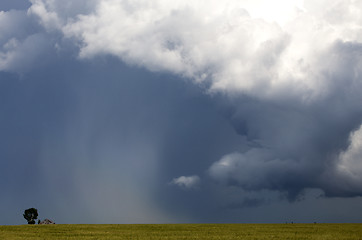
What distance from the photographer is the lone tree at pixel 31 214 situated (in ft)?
326

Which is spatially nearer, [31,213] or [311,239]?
[311,239]

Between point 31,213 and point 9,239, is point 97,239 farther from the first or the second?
point 31,213

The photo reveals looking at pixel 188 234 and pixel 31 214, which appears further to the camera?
pixel 31 214

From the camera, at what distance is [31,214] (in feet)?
328

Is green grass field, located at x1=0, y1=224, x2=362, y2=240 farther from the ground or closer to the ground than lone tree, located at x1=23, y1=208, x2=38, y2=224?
closer to the ground

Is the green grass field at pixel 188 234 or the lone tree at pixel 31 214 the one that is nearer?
the green grass field at pixel 188 234

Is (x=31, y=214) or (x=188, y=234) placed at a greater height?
(x=31, y=214)

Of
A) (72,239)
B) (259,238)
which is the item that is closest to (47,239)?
(72,239)

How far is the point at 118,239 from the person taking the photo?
43.8m

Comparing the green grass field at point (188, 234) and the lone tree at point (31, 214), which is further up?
the lone tree at point (31, 214)

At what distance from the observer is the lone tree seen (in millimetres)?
99500

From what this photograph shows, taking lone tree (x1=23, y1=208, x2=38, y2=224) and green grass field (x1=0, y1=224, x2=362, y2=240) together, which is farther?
lone tree (x1=23, y1=208, x2=38, y2=224)

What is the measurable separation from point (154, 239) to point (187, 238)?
13.6 ft

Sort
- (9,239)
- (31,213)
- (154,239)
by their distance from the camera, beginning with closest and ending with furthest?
(154,239)
(9,239)
(31,213)
